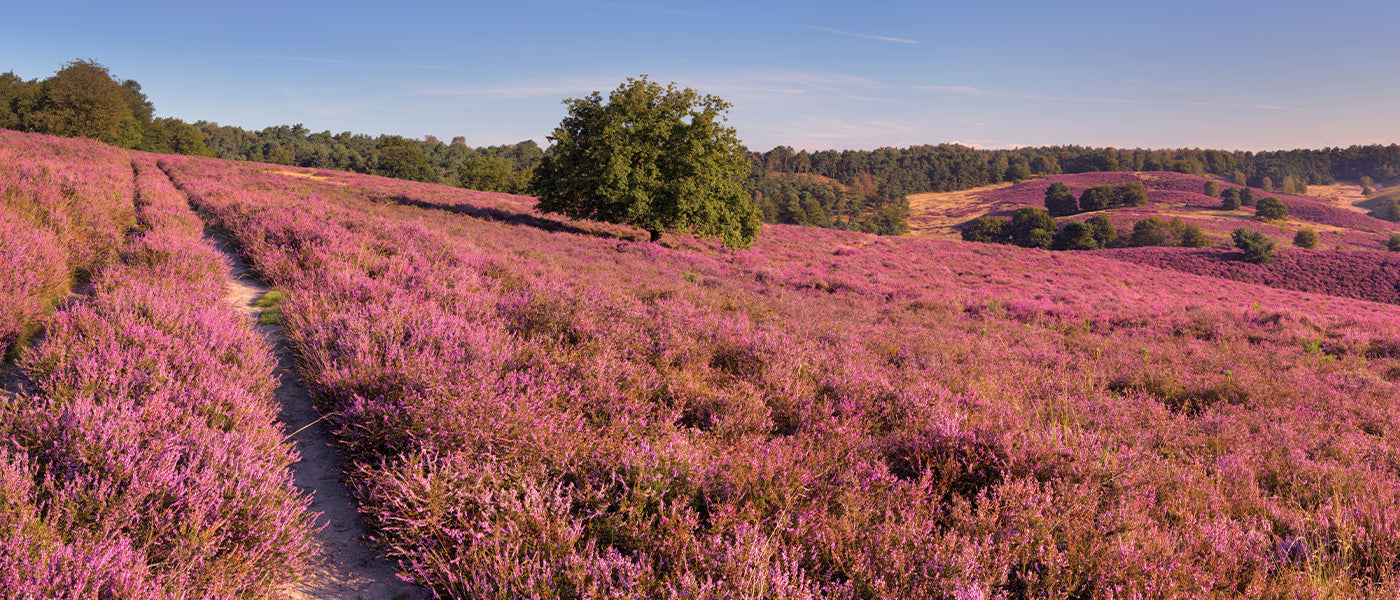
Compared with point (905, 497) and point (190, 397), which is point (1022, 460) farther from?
point (190, 397)

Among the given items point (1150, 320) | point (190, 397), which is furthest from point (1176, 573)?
point (1150, 320)

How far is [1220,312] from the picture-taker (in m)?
15.9

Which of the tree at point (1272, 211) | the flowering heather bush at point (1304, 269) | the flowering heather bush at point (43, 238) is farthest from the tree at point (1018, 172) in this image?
the flowering heather bush at point (43, 238)

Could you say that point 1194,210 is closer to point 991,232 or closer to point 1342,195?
point 991,232

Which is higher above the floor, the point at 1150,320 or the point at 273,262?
the point at 273,262

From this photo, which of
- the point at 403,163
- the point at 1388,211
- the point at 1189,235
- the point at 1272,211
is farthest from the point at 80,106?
the point at 1388,211

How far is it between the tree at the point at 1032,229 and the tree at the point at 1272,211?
3270 cm

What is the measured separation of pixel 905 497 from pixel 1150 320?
15699 millimetres

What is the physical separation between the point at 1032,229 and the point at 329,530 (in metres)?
77.6

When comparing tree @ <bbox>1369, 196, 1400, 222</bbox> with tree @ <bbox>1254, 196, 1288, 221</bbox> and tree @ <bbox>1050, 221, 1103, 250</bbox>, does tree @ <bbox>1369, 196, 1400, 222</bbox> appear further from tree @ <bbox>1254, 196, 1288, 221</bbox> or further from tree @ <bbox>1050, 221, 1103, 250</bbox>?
tree @ <bbox>1050, 221, 1103, 250</bbox>

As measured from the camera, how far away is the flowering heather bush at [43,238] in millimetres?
4703

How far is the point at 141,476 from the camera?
2.54m

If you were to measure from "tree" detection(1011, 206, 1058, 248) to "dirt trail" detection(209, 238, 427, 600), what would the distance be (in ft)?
243

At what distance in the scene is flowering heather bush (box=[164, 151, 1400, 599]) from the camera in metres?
2.62
